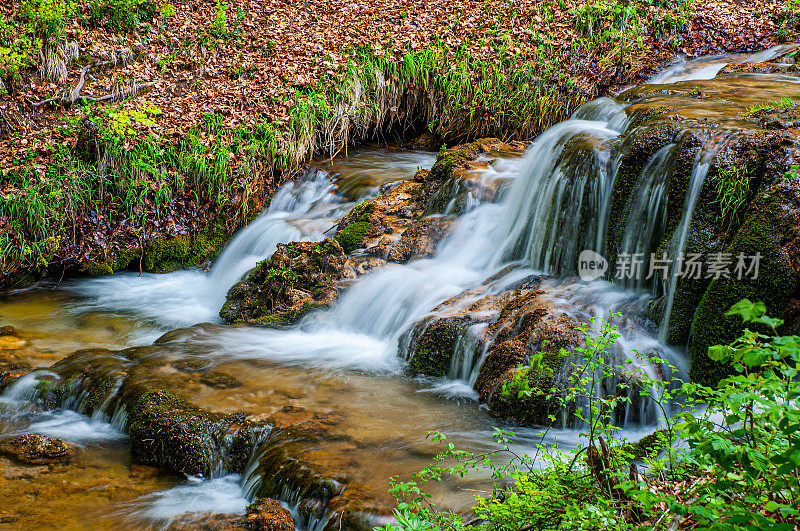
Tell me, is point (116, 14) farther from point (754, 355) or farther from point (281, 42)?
point (754, 355)

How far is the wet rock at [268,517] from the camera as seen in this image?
350cm

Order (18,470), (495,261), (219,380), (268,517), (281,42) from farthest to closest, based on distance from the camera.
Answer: (281,42), (495,261), (219,380), (18,470), (268,517)

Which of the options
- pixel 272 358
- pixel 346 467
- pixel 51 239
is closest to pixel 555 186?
pixel 272 358

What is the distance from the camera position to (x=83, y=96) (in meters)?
9.18

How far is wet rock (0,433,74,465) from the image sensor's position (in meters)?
4.31

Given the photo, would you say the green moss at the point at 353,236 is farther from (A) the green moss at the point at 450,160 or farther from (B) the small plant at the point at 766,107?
(B) the small plant at the point at 766,107

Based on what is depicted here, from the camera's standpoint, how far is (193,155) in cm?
873

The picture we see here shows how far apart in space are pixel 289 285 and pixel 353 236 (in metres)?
1.16

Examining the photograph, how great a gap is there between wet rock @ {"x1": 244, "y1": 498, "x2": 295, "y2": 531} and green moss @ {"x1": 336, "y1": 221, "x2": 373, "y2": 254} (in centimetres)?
445

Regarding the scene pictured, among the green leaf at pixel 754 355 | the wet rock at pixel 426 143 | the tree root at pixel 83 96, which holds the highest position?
the tree root at pixel 83 96

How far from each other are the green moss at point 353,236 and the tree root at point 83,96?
446 centimetres

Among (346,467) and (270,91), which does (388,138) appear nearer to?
(270,91)

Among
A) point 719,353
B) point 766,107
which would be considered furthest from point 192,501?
point 766,107

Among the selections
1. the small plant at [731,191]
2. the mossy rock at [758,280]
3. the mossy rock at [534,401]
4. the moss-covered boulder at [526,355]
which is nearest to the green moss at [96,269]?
the moss-covered boulder at [526,355]
